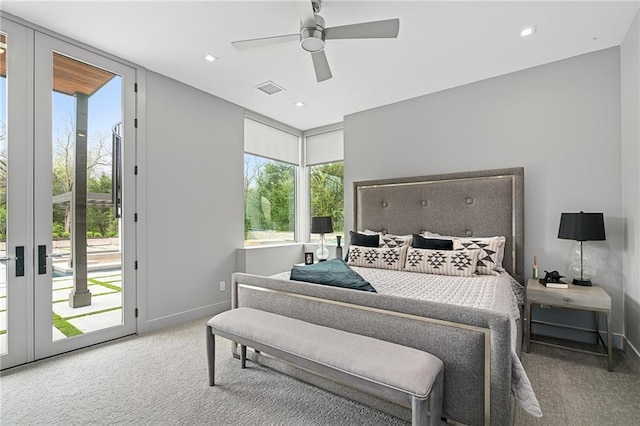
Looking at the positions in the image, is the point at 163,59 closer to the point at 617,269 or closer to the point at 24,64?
the point at 24,64

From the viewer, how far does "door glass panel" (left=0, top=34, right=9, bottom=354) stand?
2.57 m

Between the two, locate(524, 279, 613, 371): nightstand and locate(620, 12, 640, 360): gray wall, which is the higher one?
locate(620, 12, 640, 360): gray wall

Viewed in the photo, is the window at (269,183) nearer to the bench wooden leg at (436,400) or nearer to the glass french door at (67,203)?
the glass french door at (67,203)

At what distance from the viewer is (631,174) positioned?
272cm

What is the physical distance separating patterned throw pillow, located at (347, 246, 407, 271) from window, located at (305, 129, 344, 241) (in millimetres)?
1437

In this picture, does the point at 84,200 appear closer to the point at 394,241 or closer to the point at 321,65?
the point at 321,65

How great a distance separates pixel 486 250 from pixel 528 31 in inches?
79.4

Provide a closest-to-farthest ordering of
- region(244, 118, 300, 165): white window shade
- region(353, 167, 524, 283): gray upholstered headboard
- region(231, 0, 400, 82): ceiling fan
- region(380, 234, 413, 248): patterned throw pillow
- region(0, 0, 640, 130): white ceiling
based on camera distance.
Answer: region(231, 0, 400, 82): ceiling fan
region(0, 0, 640, 130): white ceiling
region(353, 167, 524, 283): gray upholstered headboard
region(380, 234, 413, 248): patterned throw pillow
region(244, 118, 300, 165): white window shade

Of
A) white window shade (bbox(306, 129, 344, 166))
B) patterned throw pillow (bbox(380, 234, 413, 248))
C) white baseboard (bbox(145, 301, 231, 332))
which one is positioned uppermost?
white window shade (bbox(306, 129, 344, 166))

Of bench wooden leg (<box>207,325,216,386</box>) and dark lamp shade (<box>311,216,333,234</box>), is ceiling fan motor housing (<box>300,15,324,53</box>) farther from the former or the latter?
dark lamp shade (<box>311,216,333,234</box>)

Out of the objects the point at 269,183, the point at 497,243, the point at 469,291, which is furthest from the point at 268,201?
the point at 469,291

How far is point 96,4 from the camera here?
242 centimetres

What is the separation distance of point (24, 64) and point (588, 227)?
200 inches

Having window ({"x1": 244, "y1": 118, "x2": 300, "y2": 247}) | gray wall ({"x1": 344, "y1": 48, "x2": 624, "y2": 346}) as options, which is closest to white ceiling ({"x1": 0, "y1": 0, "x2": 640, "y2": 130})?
→ gray wall ({"x1": 344, "y1": 48, "x2": 624, "y2": 346})
